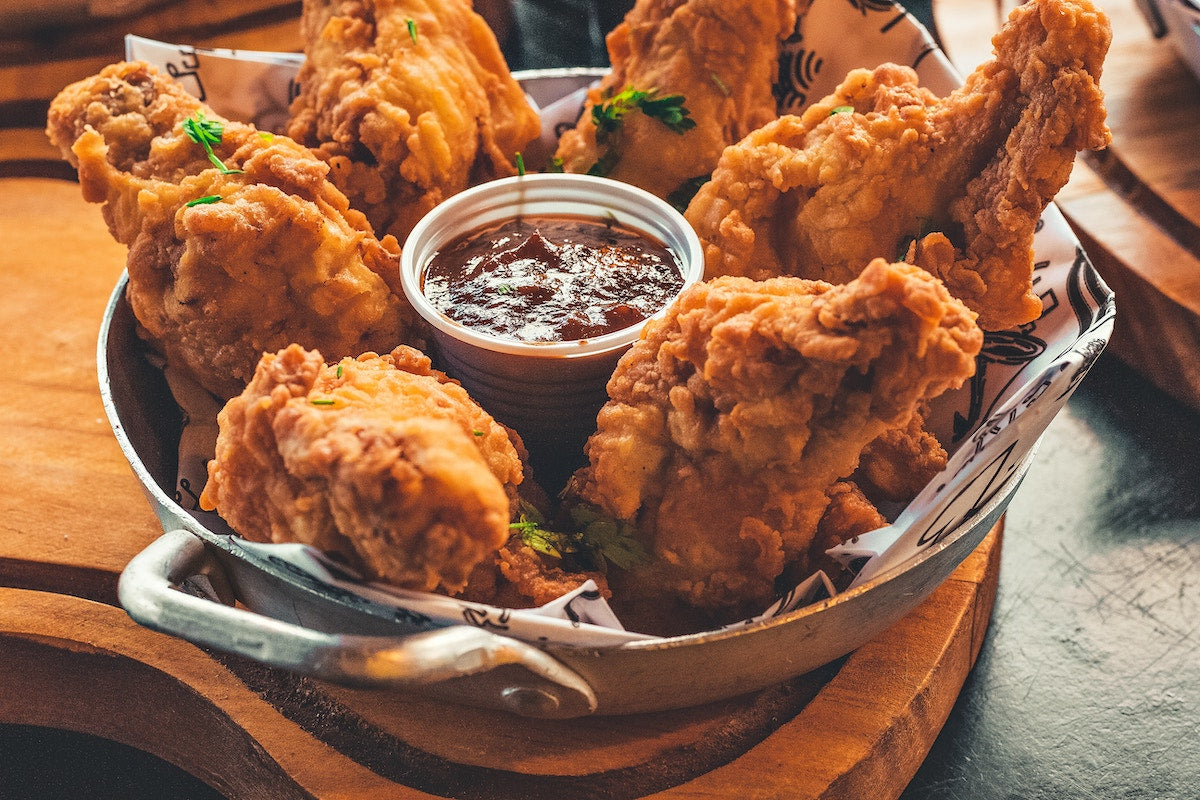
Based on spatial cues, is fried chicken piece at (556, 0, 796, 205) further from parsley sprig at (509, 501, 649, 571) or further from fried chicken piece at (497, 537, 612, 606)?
fried chicken piece at (497, 537, 612, 606)

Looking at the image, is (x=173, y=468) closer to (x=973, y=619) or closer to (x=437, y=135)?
(x=437, y=135)

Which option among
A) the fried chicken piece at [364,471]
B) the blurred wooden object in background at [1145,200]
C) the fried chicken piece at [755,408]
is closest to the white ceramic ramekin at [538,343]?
A: the fried chicken piece at [755,408]

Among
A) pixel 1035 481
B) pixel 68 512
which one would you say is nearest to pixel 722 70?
pixel 1035 481

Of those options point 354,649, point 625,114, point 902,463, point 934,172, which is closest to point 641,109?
point 625,114

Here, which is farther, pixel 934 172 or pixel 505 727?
pixel 934 172

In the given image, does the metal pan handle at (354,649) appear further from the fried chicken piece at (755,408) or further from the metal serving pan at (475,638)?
the fried chicken piece at (755,408)

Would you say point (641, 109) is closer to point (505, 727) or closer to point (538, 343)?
point (538, 343)

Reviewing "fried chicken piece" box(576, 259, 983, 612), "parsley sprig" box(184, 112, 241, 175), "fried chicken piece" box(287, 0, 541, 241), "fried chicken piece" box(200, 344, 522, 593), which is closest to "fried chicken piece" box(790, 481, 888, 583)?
"fried chicken piece" box(576, 259, 983, 612)
